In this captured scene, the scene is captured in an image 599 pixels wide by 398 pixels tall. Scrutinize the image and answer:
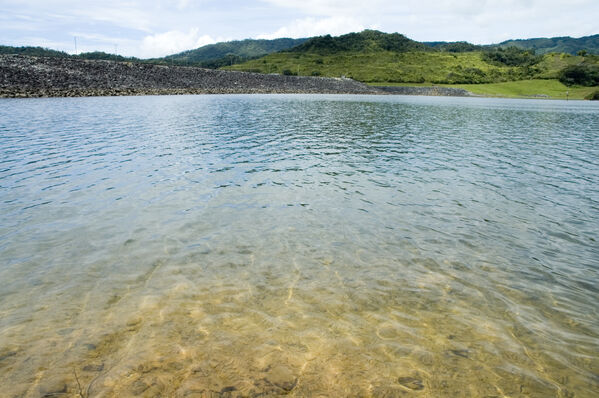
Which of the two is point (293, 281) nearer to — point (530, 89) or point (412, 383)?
point (412, 383)

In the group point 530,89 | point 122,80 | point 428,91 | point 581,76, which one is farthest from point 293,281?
point 581,76

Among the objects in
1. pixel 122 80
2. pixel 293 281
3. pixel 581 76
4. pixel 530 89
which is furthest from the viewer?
pixel 581 76

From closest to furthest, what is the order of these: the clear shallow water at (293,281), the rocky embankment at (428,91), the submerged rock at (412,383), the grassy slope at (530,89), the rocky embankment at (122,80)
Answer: the submerged rock at (412,383), the clear shallow water at (293,281), the rocky embankment at (122,80), the rocky embankment at (428,91), the grassy slope at (530,89)

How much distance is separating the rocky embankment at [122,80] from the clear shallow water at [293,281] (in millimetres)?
73432

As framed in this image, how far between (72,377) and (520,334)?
797 centimetres

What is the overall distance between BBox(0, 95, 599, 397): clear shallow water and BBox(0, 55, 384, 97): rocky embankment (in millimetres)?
73432

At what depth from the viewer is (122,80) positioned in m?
94.9

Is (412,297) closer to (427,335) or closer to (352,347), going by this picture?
(427,335)

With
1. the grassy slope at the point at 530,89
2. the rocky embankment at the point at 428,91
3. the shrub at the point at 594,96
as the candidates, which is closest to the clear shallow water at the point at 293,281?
the rocky embankment at the point at 428,91

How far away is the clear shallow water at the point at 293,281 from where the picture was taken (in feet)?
17.6

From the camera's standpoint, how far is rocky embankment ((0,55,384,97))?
73.4 m

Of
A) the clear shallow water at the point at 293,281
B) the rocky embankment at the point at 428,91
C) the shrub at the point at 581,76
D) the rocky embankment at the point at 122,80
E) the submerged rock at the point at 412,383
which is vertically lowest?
the submerged rock at the point at 412,383

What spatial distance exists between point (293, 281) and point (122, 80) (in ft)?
350

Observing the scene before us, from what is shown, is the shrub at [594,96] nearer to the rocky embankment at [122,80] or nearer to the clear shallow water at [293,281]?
the rocky embankment at [122,80]
